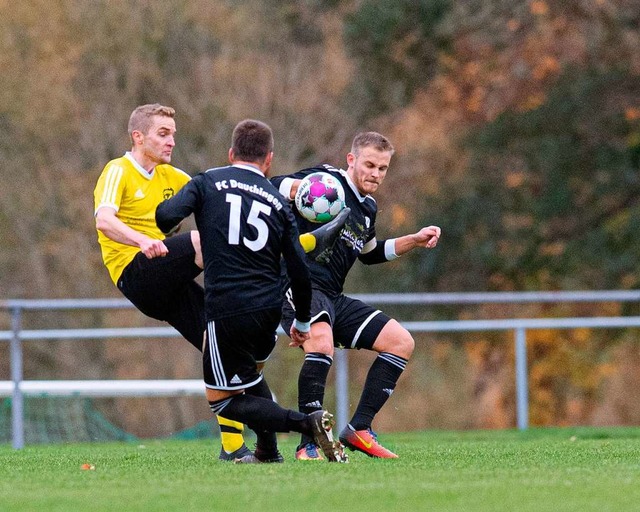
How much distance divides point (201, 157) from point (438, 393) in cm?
711

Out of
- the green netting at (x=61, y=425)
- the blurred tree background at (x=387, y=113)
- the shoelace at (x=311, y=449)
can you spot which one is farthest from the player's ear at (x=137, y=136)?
the blurred tree background at (x=387, y=113)

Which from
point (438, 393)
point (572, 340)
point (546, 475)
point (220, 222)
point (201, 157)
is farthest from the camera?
point (201, 157)

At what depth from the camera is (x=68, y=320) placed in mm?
20188

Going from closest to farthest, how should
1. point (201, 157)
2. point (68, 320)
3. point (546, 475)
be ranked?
1. point (546, 475)
2. point (68, 320)
3. point (201, 157)

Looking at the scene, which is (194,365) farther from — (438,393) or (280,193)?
(280,193)

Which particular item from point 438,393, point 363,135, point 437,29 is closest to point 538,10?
point 437,29

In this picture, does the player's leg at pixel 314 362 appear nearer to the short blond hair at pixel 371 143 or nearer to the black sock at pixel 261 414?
the black sock at pixel 261 414

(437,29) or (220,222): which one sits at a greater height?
(437,29)

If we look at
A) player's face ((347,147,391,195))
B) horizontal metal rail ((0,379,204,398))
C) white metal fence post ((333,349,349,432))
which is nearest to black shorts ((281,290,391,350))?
player's face ((347,147,391,195))

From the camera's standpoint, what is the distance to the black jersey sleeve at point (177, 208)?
22.2ft

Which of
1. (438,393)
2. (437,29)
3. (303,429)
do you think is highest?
(437,29)

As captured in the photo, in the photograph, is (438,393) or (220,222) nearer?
(220,222)

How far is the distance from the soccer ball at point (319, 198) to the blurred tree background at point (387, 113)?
1284cm

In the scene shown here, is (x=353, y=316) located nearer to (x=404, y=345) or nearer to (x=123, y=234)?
(x=404, y=345)
